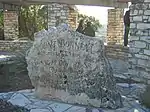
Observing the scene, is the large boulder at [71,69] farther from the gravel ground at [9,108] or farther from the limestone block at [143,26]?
the limestone block at [143,26]

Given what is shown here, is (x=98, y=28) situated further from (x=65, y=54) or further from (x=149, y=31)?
(x=65, y=54)

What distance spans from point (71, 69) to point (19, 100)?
1133mm

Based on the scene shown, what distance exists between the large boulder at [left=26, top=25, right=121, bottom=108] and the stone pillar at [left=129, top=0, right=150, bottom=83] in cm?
211

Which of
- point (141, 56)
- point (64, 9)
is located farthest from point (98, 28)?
point (141, 56)

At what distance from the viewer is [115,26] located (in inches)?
484

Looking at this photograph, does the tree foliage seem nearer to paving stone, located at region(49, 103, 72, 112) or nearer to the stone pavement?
the stone pavement

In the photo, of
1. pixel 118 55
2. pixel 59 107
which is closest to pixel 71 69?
pixel 59 107

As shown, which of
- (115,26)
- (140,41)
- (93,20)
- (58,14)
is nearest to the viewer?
(140,41)

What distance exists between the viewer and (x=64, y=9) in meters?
11.7

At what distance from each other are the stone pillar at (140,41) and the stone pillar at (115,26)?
4.64m

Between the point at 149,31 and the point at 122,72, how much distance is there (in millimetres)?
1826

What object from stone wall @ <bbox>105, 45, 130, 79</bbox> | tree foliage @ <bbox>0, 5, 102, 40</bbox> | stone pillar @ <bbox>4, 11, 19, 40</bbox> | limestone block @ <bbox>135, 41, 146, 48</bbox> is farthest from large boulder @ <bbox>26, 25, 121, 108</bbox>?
tree foliage @ <bbox>0, 5, 102, 40</bbox>

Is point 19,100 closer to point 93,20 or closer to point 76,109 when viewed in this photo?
point 76,109

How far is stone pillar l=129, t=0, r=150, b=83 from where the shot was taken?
7266mm
